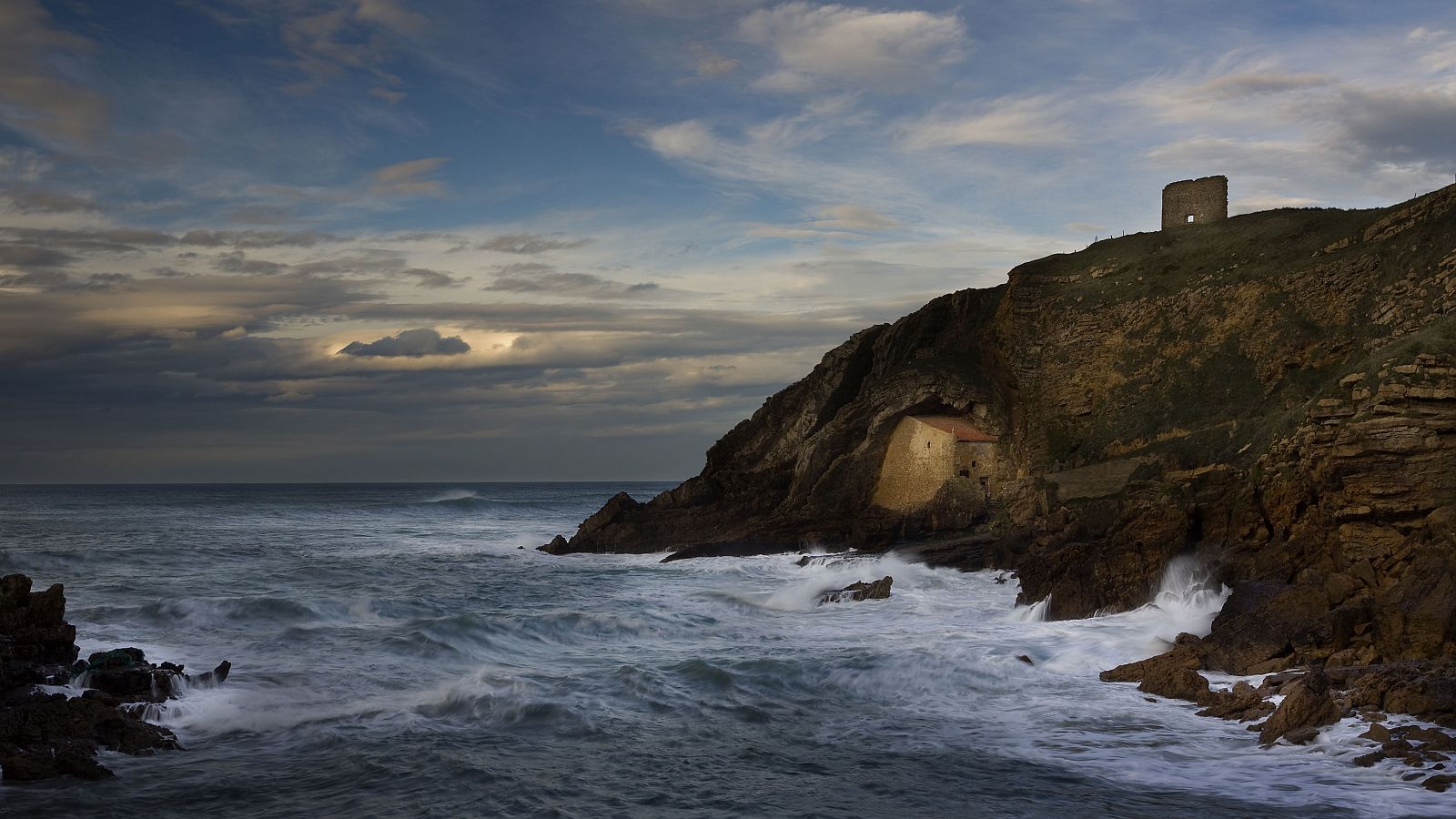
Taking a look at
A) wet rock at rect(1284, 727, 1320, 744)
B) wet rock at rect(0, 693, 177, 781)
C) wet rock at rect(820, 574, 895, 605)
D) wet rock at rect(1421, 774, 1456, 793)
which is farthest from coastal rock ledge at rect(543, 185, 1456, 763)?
wet rock at rect(0, 693, 177, 781)

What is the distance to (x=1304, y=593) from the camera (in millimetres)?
18969

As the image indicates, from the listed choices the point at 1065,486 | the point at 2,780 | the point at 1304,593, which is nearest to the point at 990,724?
the point at 1304,593

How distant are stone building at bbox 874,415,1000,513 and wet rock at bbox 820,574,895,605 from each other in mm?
15771

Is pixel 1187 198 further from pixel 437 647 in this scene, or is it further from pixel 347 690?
pixel 347 690

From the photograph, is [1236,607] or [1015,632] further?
[1015,632]

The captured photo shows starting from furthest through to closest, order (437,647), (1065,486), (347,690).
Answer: (1065,486) < (437,647) < (347,690)

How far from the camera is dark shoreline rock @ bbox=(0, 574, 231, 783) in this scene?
1304 centimetres

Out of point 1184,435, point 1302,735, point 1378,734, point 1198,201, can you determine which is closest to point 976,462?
point 1184,435

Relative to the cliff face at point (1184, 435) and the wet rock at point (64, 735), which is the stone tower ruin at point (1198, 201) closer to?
the cliff face at point (1184, 435)

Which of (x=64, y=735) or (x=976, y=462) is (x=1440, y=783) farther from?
(x=976, y=462)

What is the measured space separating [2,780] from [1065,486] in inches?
1215

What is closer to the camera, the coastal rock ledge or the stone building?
the coastal rock ledge

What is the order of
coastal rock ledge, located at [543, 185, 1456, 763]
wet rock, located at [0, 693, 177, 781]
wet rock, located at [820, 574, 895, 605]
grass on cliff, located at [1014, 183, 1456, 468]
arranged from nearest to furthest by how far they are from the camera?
wet rock, located at [0, 693, 177, 781] → coastal rock ledge, located at [543, 185, 1456, 763] → wet rock, located at [820, 574, 895, 605] → grass on cliff, located at [1014, 183, 1456, 468]

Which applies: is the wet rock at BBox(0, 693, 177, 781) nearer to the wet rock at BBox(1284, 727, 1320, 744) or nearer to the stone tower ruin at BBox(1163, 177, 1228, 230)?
the wet rock at BBox(1284, 727, 1320, 744)
